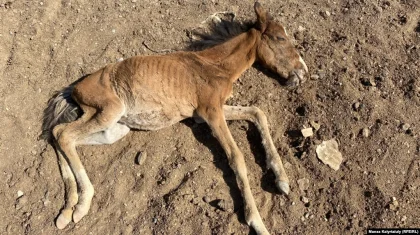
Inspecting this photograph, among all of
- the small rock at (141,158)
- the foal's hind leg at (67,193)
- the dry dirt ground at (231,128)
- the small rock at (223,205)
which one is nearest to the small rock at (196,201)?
the dry dirt ground at (231,128)

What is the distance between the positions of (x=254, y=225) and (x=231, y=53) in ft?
7.56

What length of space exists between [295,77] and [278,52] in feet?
1.37

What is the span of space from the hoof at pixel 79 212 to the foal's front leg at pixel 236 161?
1.85 metres

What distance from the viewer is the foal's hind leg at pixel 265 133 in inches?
179

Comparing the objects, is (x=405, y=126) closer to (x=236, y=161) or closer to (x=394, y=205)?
(x=394, y=205)

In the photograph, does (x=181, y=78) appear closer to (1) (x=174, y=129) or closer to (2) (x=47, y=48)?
(1) (x=174, y=129)

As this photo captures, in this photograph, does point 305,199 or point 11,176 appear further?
point 11,176

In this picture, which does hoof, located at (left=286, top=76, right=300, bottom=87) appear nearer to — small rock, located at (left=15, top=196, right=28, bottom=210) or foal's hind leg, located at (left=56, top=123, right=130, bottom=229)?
foal's hind leg, located at (left=56, top=123, right=130, bottom=229)

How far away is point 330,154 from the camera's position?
4.73 metres

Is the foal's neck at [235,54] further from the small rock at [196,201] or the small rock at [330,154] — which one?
the small rock at [196,201]

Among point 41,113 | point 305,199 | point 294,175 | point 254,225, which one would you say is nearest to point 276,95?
point 294,175

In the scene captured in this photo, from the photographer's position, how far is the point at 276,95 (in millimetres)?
5453

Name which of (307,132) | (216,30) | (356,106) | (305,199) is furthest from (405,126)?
(216,30)

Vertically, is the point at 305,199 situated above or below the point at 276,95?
below
